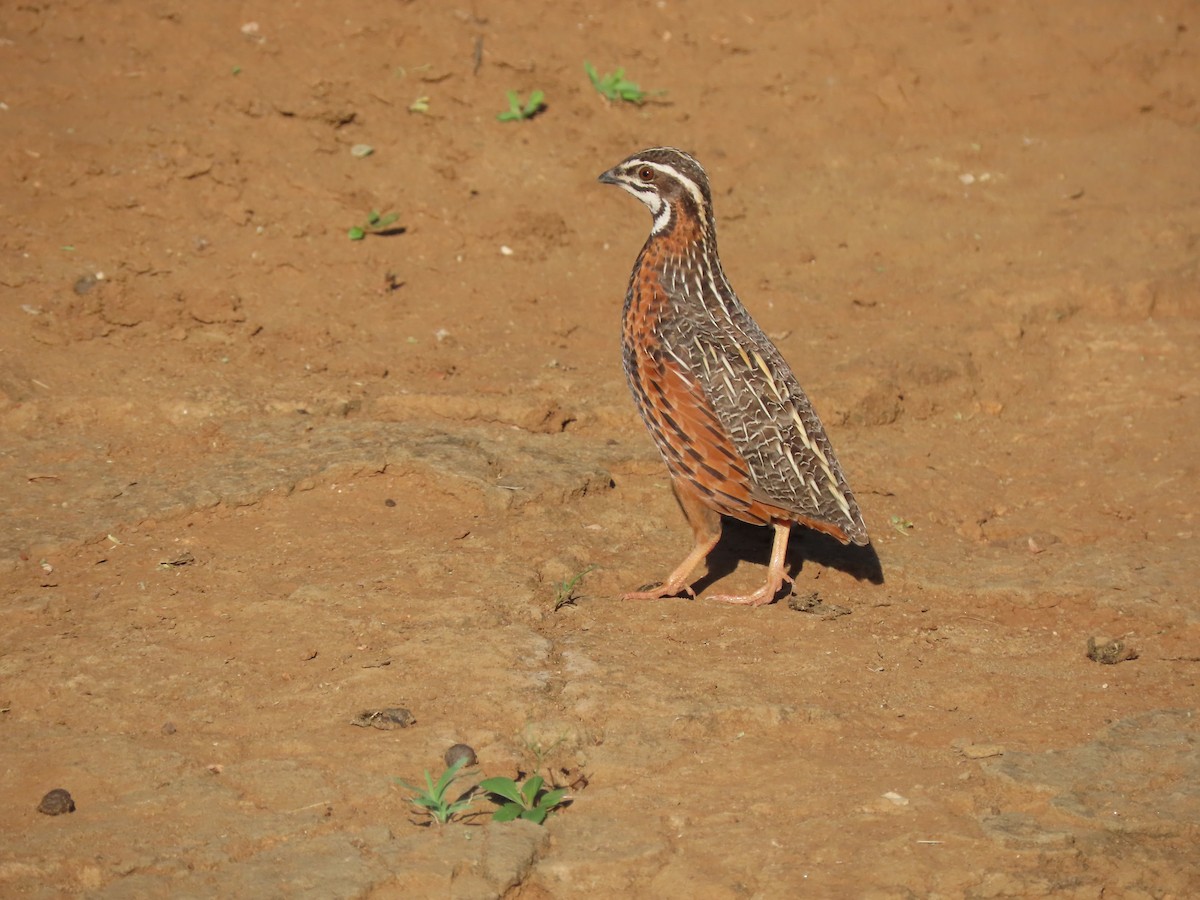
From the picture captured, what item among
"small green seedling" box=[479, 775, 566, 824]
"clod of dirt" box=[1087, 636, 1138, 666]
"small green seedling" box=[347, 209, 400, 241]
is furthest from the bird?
"small green seedling" box=[347, 209, 400, 241]

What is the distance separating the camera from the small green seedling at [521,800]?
4820 millimetres

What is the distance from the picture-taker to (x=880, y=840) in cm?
481

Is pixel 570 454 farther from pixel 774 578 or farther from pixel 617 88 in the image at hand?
pixel 617 88

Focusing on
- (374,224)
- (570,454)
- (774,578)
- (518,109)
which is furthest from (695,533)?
(518,109)

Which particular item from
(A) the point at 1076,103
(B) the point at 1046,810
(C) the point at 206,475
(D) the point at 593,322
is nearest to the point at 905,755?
(B) the point at 1046,810

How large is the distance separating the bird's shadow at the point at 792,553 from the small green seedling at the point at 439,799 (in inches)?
91.7

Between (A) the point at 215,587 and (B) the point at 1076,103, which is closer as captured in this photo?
(A) the point at 215,587

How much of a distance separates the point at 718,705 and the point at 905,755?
0.76m

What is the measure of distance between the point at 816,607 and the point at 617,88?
617 cm

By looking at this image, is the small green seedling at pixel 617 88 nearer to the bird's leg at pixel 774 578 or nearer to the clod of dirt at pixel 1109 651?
the bird's leg at pixel 774 578

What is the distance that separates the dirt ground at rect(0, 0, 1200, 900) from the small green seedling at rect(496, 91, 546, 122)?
0.11 m

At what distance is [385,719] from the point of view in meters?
5.35

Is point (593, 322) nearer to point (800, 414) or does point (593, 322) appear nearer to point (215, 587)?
point (800, 414)

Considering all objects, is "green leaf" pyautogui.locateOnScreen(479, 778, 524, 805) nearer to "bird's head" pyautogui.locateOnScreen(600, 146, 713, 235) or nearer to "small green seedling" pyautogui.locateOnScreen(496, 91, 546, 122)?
"bird's head" pyautogui.locateOnScreen(600, 146, 713, 235)
